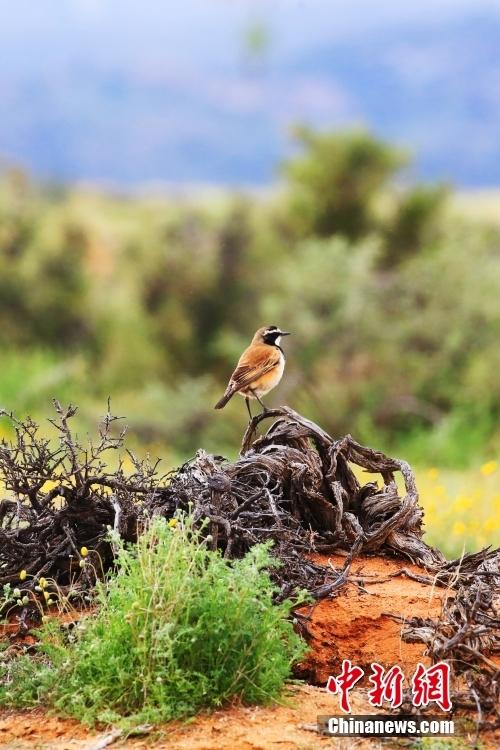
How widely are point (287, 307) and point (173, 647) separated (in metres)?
15.3

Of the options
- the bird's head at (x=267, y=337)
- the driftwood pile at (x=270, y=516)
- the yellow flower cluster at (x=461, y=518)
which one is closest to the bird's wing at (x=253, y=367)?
the bird's head at (x=267, y=337)

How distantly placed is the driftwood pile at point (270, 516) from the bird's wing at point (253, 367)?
127 centimetres

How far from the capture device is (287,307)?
763 inches

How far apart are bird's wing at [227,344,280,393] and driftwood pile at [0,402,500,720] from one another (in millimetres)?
1272

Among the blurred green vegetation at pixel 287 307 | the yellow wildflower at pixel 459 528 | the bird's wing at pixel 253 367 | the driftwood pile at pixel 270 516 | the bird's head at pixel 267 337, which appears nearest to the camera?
the driftwood pile at pixel 270 516

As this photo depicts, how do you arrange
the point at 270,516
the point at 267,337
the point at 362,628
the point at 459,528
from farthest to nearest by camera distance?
the point at 459,528, the point at 267,337, the point at 270,516, the point at 362,628

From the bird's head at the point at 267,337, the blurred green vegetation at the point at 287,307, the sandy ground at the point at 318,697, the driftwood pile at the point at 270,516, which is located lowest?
the sandy ground at the point at 318,697

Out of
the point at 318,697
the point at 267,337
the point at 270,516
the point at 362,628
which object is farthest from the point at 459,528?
the point at 318,697

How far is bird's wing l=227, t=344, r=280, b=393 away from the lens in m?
7.29

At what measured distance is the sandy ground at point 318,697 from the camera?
13.3 ft

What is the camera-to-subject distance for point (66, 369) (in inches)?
807

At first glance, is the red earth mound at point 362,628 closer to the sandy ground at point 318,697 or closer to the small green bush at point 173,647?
→ the sandy ground at point 318,697

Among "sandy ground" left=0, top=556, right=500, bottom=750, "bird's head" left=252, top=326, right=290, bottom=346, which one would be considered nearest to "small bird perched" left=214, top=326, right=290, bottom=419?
"bird's head" left=252, top=326, right=290, bottom=346

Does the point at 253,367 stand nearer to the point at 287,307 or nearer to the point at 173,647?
the point at 173,647
